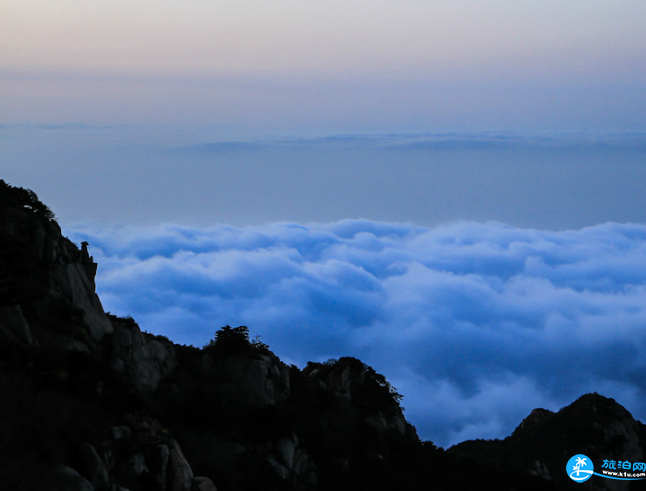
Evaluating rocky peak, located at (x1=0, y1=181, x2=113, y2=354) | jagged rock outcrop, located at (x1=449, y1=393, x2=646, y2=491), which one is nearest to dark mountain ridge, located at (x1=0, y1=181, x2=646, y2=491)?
rocky peak, located at (x1=0, y1=181, x2=113, y2=354)

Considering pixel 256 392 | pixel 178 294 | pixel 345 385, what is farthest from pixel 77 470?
pixel 178 294

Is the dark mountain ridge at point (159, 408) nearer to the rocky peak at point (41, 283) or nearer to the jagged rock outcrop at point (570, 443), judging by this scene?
the rocky peak at point (41, 283)

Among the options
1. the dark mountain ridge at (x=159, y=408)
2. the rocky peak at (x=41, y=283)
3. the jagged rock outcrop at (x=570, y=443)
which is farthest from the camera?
the jagged rock outcrop at (x=570, y=443)

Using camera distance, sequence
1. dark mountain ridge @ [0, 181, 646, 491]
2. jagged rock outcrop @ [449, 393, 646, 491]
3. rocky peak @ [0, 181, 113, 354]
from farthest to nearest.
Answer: jagged rock outcrop @ [449, 393, 646, 491]
rocky peak @ [0, 181, 113, 354]
dark mountain ridge @ [0, 181, 646, 491]

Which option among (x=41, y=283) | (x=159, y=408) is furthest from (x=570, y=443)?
(x=41, y=283)

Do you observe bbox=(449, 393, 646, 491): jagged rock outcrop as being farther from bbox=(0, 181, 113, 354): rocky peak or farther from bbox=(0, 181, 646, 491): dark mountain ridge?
bbox=(0, 181, 113, 354): rocky peak

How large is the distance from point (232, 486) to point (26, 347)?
10845 mm

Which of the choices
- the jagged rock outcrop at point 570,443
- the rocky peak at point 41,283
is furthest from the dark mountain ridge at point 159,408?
the jagged rock outcrop at point 570,443

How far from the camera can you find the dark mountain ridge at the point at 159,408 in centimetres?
2323

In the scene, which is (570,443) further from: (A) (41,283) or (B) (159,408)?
(A) (41,283)

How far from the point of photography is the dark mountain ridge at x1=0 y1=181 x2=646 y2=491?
23.2 metres

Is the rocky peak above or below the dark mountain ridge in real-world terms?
above

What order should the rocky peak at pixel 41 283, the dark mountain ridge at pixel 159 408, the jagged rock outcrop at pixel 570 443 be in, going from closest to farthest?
the dark mountain ridge at pixel 159 408 < the rocky peak at pixel 41 283 < the jagged rock outcrop at pixel 570 443

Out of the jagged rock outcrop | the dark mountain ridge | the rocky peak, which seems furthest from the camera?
the jagged rock outcrop
